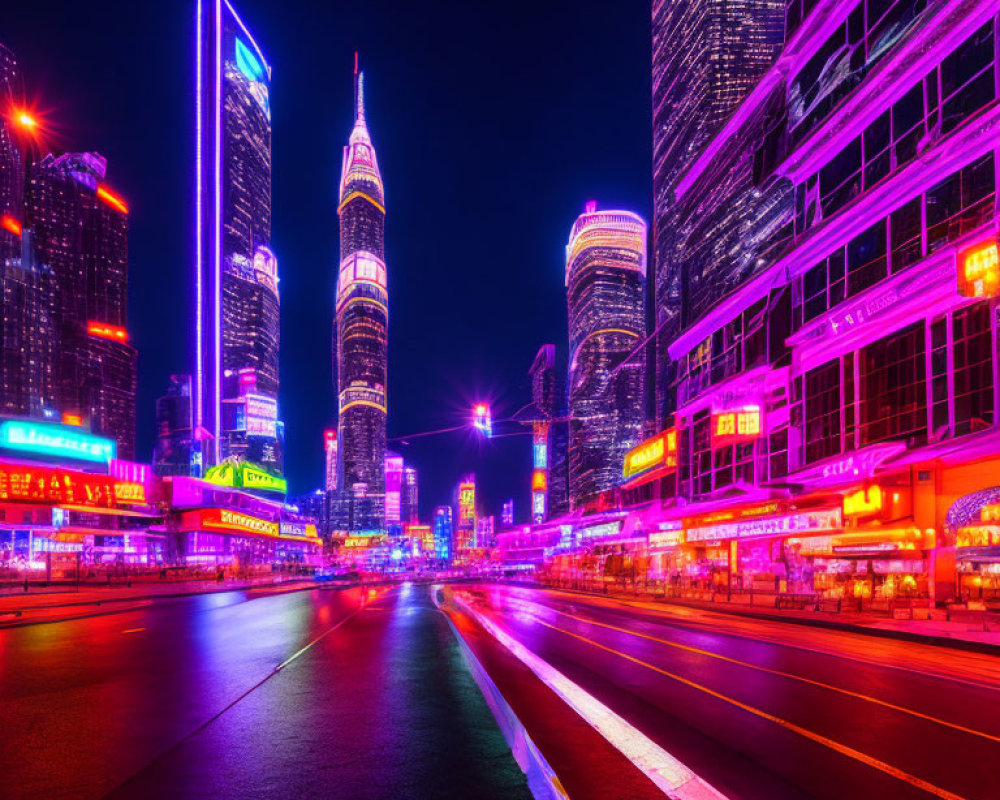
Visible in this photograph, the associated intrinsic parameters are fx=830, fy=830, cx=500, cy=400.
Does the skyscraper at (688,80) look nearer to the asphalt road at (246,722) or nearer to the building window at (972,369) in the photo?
the building window at (972,369)

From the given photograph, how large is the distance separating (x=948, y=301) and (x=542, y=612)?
54.7ft

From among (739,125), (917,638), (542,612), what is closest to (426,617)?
(542,612)

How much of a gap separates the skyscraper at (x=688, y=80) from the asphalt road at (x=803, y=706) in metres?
75.0

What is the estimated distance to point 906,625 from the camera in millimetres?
22828

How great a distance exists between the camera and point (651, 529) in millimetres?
64062

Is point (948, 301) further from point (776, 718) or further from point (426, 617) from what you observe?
point (776, 718)

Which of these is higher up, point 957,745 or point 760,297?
point 760,297

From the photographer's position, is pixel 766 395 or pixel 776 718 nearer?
pixel 776 718

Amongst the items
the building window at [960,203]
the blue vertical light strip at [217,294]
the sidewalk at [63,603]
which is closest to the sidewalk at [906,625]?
the building window at [960,203]

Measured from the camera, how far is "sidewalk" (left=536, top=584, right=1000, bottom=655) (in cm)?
1862

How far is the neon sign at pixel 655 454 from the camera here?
55.1 metres

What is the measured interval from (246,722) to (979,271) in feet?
61.8

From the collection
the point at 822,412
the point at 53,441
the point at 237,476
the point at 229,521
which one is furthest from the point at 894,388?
the point at 237,476

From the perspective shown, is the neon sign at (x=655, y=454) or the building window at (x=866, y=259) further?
the neon sign at (x=655, y=454)
